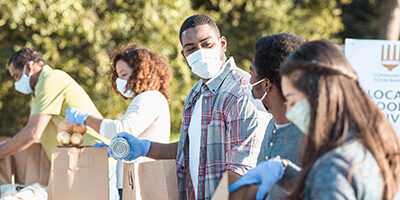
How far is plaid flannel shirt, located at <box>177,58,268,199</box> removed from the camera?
231cm

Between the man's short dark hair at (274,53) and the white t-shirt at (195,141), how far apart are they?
0.48 m

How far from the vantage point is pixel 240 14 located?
934 centimetres

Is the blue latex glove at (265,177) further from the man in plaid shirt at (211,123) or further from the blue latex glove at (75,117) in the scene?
the blue latex glove at (75,117)

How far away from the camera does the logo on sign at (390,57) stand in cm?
345

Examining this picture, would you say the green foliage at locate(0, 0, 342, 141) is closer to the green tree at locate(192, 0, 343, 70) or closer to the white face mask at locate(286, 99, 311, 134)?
the green tree at locate(192, 0, 343, 70)

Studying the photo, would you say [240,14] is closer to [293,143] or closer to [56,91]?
[56,91]

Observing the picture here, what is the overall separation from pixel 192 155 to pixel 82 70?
4914 millimetres

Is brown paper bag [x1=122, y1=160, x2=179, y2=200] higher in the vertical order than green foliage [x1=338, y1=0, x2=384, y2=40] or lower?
lower

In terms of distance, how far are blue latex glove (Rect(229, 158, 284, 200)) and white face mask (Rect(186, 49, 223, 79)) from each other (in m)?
0.97

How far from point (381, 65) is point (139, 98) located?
60.1 inches

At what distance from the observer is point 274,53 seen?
215 cm

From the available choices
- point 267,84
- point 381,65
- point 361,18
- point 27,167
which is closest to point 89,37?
point 27,167

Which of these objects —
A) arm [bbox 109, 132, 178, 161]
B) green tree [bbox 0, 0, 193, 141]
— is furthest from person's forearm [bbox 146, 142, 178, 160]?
green tree [bbox 0, 0, 193, 141]

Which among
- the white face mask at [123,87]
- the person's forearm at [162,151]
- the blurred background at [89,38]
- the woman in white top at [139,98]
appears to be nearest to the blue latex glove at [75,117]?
the woman in white top at [139,98]
